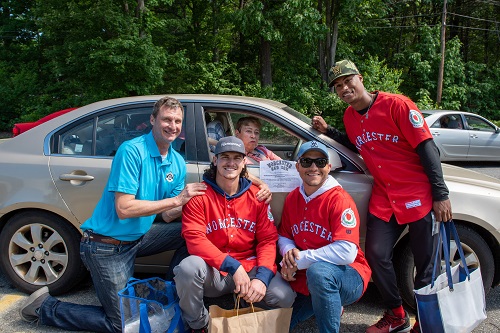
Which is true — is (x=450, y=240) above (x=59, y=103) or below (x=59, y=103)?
below

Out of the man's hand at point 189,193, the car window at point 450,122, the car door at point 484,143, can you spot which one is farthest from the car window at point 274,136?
the car door at point 484,143

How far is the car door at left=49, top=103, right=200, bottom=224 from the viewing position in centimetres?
306

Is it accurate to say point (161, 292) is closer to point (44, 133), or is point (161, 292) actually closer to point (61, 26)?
point (44, 133)

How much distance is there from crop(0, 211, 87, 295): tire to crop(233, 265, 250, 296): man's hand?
1.46m

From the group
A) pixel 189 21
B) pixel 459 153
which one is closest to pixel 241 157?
pixel 459 153

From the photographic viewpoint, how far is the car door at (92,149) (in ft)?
10.1

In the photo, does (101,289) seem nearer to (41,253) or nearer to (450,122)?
(41,253)

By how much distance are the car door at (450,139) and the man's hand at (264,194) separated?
8.41 m

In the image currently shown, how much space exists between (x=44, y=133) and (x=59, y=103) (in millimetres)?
14439

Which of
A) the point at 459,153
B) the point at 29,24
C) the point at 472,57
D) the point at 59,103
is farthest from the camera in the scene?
the point at 472,57

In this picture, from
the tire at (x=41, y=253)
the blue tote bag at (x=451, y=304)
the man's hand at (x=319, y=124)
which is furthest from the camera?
the tire at (x=41, y=253)

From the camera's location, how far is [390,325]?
8.91 ft

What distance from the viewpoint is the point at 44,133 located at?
3.24m

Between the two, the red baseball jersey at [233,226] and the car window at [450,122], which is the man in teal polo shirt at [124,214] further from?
the car window at [450,122]
